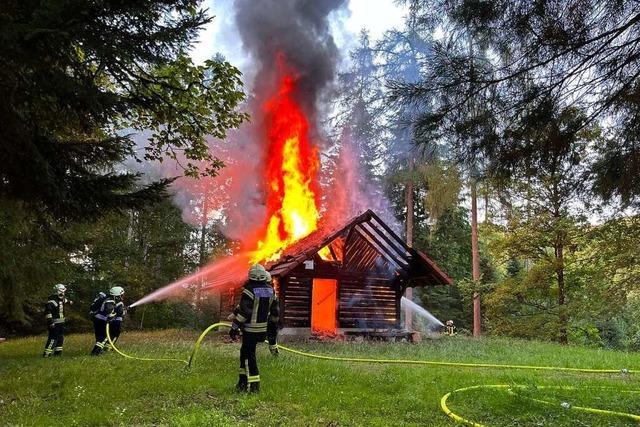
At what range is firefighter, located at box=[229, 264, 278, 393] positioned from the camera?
7480mm

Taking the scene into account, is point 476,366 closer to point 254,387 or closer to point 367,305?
point 254,387

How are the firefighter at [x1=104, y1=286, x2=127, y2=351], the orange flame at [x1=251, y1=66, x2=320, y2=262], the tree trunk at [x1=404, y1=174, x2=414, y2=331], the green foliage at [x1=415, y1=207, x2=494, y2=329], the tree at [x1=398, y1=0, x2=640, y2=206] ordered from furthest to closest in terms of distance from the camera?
the green foliage at [x1=415, y1=207, x2=494, y2=329], the tree trunk at [x1=404, y1=174, x2=414, y2=331], the orange flame at [x1=251, y1=66, x2=320, y2=262], the firefighter at [x1=104, y1=286, x2=127, y2=351], the tree at [x1=398, y1=0, x2=640, y2=206]

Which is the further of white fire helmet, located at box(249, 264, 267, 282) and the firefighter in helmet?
the firefighter in helmet

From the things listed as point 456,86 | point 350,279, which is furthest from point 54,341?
point 456,86

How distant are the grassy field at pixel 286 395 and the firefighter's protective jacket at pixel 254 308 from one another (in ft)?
3.34

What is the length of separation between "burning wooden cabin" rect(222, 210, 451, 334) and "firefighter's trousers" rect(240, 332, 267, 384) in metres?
9.03

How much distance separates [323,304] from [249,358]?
12.5m

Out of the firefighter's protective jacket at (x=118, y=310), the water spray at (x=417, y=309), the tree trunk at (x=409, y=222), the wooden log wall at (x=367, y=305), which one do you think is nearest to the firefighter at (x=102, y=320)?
the firefighter's protective jacket at (x=118, y=310)

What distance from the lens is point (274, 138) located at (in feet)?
68.1

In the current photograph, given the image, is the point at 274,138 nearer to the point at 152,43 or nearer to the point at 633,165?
the point at 152,43

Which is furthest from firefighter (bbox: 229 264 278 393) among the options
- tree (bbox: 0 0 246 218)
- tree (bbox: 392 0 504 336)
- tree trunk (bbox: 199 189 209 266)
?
tree trunk (bbox: 199 189 209 266)

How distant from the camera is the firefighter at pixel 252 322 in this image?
7.48m

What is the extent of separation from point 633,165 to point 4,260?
13.8 meters

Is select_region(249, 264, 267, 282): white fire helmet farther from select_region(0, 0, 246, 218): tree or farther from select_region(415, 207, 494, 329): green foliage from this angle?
select_region(415, 207, 494, 329): green foliage
